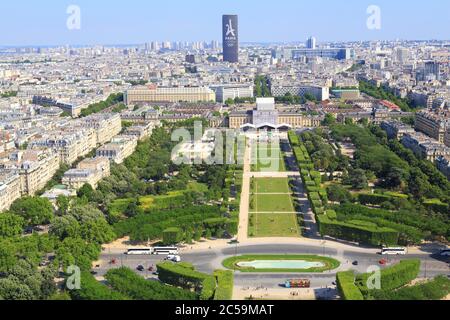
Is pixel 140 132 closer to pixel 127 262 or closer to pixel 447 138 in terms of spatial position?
pixel 447 138

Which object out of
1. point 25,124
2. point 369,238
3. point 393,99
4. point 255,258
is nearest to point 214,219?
point 255,258

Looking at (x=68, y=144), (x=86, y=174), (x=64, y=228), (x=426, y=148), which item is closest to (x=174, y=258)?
(x=64, y=228)

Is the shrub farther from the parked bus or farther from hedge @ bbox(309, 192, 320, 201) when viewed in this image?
hedge @ bbox(309, 192, 320, 201)

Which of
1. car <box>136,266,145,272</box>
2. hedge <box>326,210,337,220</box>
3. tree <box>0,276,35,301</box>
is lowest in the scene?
car <box>136,266,145,272</box>

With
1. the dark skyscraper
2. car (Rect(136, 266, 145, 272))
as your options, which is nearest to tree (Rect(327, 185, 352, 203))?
car (Rect(136, 266, 145, 272))

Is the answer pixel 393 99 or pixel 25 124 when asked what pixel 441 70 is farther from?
pixel 25 124
